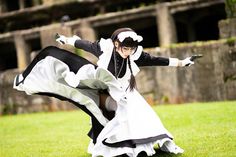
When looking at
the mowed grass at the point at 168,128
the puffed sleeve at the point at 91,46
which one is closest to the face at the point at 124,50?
the puffed sleeve at the point at 91,46

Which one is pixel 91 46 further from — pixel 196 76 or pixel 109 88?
pixel 196 76

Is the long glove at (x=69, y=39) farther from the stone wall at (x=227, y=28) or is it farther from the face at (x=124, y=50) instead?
the stone wall at (x=227, y=28)

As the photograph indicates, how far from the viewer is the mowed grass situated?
25.6 ft

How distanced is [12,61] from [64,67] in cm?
2326

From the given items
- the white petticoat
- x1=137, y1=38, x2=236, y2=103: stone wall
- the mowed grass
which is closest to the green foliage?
x1=137, y1=38, x2=236, y2=103: stone wall

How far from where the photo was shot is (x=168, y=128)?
10.5 m

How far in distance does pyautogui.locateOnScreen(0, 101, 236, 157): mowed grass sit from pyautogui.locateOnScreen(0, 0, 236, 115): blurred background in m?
2.08

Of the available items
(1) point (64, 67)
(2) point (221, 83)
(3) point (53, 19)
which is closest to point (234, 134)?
(1) point (64, 67)

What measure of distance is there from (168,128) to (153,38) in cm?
1708

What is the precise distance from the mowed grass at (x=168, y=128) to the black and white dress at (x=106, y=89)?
0.52m

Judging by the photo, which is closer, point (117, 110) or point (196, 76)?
point (117, 110)

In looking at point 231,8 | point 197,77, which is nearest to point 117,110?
point 197,77

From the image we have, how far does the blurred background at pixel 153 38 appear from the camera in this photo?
15289 millimetres

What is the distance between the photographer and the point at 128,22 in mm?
22453
